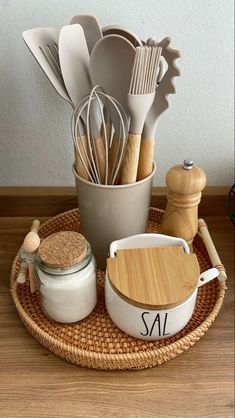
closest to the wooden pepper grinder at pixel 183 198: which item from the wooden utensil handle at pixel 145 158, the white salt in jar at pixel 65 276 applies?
the wooden utensil handle at pixel 145 158

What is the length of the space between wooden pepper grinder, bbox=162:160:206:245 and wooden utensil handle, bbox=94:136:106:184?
9cm

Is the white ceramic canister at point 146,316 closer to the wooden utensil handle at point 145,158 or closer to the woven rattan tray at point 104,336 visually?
the woven rattan tray at point 104,336

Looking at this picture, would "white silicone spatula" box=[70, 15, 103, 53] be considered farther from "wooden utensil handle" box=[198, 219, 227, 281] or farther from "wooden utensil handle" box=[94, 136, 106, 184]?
"wooden utensil handle" box=[198, 219, 227, 281]

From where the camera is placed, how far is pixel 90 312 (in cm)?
58

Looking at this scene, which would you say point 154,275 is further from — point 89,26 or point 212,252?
point 89,26

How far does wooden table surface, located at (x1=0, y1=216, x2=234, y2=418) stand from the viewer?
506 mm

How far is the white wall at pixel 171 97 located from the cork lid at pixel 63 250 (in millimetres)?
226

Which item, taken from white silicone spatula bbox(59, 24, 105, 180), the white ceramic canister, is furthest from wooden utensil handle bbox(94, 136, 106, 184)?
the white ceramic canister

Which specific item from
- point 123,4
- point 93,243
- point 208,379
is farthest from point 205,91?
point 208,379

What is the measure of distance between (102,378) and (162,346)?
0.08 metres

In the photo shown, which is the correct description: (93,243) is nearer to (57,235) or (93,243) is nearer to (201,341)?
(57,235)

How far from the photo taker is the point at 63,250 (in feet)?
1.73

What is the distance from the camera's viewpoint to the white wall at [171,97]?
611 mm

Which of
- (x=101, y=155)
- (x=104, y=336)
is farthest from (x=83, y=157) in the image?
(x=104, y=336)
